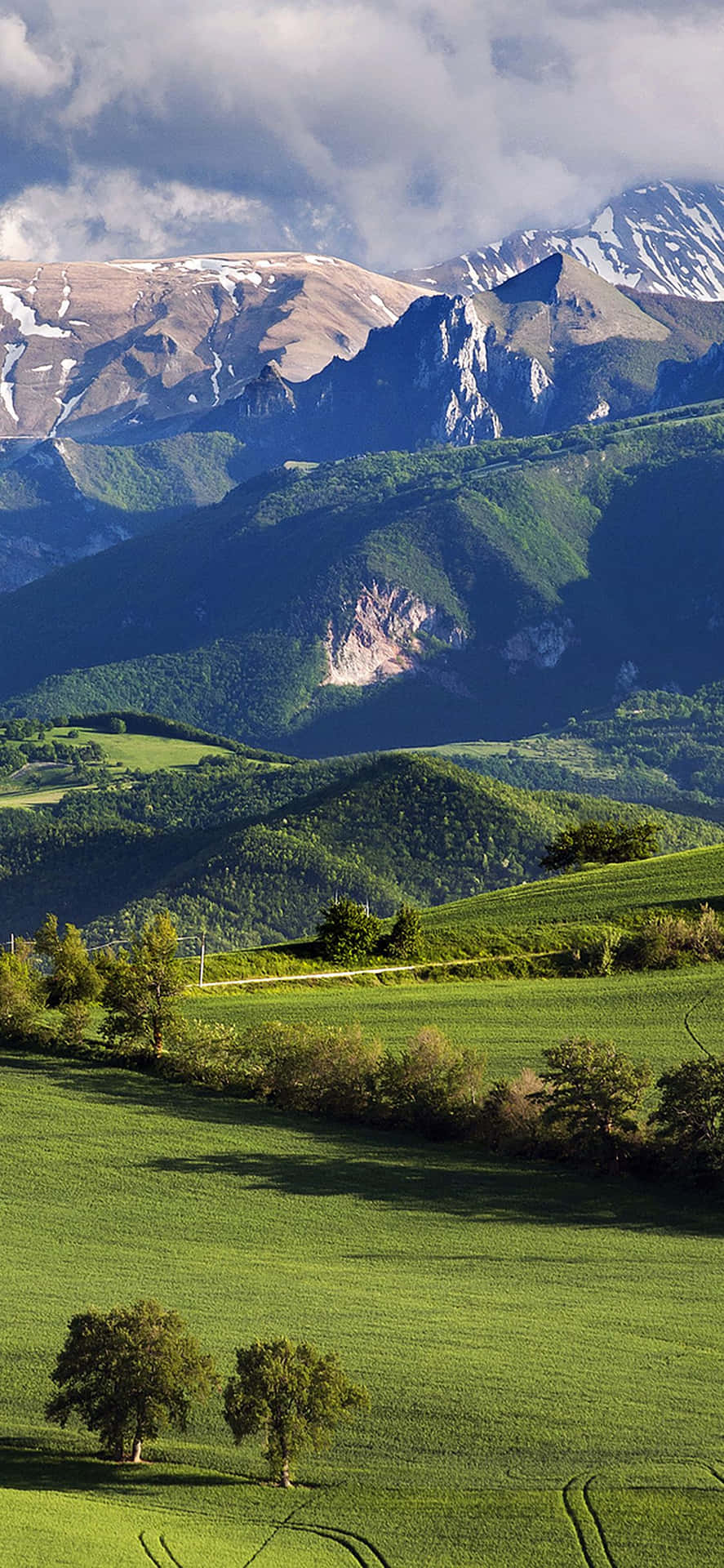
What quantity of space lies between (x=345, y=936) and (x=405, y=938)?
14.6ft

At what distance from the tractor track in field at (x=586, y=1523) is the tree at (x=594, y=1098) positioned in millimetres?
33715

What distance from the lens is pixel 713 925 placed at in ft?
424

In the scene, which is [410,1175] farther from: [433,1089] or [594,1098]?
[594,1098]

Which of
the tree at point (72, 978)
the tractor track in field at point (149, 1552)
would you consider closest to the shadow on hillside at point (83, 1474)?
the tractor track in field at point (149, 1552)

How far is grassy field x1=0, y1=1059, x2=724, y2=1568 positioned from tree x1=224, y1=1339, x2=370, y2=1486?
1010 mm

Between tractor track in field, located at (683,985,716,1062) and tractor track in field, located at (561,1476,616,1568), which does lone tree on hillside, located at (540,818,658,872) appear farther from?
tractor track in field, located at (561,1476,616,1568)

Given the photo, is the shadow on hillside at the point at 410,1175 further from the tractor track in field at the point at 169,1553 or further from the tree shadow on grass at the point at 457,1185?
the tractor track in field at the point at 169,1553

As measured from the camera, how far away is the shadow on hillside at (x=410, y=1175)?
8081 cm

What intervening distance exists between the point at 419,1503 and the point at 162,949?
211 feet

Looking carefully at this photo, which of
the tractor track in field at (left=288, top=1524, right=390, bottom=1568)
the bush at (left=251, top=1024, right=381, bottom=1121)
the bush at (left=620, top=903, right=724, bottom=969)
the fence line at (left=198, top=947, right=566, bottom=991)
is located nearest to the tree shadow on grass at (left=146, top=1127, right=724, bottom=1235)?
the bush at (left=251, top=1024, right=381, bottom=1121)

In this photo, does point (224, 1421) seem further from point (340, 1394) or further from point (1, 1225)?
point (1, 1225)

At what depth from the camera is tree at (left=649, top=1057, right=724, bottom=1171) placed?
8412 cm

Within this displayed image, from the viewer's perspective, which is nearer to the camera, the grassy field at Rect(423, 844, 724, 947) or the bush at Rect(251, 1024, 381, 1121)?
the bush at Rect(251, 1024, 381, 1121)

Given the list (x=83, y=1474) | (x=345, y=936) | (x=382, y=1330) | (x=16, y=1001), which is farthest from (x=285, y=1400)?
(x=345, y=936)
